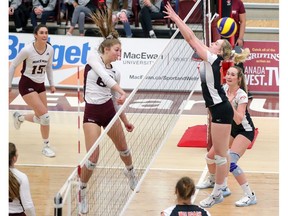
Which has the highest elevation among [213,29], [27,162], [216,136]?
[213,29]

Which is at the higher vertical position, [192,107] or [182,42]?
[182,42]

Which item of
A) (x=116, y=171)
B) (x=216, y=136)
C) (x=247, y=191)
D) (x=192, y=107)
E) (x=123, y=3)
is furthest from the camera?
(x=123, y=3)

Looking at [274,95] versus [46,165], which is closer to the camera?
[46,165]

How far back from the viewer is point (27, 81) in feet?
42.9

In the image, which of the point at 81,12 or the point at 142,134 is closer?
the point at 142,134

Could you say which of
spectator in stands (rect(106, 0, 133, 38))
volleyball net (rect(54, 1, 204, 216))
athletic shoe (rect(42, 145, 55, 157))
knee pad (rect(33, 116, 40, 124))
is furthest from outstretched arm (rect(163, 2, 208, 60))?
spectator in stands (rect(106, 0, 133, 38))

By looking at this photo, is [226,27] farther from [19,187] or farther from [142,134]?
[19,187]

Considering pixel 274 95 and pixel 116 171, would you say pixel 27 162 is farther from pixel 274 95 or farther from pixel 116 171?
pixel 274 95

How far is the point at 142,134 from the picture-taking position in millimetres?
14242

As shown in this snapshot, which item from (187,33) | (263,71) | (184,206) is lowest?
(263,71)

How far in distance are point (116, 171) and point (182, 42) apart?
352cm

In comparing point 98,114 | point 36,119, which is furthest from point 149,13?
point 98,114

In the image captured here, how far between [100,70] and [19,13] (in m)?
9.42

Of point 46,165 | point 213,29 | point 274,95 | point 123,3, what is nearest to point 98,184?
point 46,165
